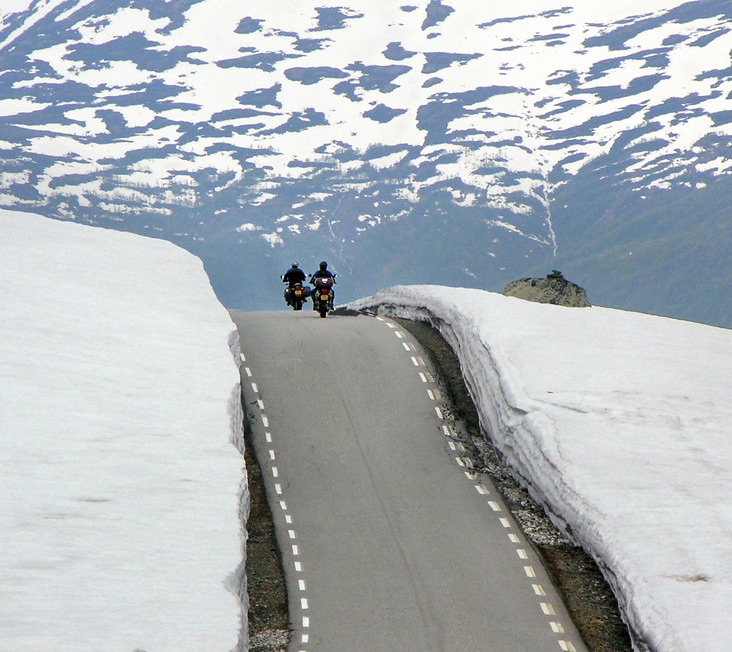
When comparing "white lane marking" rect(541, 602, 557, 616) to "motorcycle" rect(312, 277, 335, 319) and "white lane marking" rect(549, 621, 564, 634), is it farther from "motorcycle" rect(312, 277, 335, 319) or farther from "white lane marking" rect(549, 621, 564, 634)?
"motorcycle" rect(312, 277, 335, 319)

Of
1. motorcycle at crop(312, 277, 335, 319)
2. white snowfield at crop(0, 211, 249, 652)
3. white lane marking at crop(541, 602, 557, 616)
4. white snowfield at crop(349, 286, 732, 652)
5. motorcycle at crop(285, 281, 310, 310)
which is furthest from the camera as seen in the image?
motorcycle at crop(285, 281, 310, 310)

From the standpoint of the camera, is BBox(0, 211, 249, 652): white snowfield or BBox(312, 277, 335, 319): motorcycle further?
BBox(312, 277, 335, 319): motorcycle

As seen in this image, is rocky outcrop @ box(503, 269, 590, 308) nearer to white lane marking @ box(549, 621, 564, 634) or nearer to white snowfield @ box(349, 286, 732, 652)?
white snowfield @ box(349, 286, 732, 652)

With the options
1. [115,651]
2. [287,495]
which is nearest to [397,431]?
[287,495]

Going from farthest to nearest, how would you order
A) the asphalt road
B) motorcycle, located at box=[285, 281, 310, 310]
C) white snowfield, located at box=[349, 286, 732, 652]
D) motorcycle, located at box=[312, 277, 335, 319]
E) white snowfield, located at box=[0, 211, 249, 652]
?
motorcycle, located at box=[285, 281, 310, 310]
motorcycle, located at box=[312, 277, 335, 319]
the asphalt road
white snowfield, located at box=[349, 286, 732, 652]
white snowfield, located at box=[0, 211, 249, 652]

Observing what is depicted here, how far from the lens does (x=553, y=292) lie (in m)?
45.3

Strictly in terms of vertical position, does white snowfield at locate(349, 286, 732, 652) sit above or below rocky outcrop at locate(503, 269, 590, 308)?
below

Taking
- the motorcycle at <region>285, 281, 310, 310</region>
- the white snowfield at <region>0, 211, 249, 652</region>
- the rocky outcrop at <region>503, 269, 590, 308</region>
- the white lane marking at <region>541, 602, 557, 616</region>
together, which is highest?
the rocky outcrop at <region>503, 269, 590, 308</region>

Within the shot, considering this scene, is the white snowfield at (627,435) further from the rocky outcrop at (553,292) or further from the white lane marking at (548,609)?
the rocky outcrop at (553,292)

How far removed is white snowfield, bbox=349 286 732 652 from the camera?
17672 mm

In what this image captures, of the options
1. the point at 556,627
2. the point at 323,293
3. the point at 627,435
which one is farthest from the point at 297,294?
the point at 556,627

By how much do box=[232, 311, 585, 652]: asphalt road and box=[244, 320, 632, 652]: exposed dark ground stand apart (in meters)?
0.25

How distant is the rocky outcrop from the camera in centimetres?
4519

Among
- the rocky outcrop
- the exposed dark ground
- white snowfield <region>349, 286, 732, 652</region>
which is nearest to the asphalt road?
the exposed dark ground
